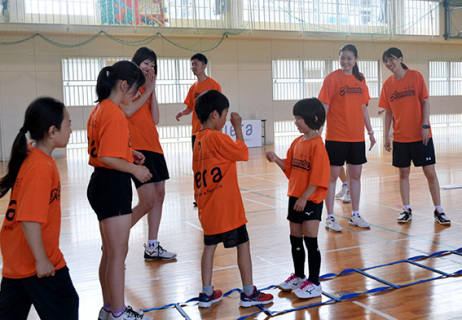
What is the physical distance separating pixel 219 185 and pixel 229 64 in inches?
482

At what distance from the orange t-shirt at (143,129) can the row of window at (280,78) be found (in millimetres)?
10318

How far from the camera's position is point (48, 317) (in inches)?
75.1

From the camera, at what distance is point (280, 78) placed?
51.3 ft

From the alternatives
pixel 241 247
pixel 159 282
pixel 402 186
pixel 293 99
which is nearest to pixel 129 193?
pixel 241 247

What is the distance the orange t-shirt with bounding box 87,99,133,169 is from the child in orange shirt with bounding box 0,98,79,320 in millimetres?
338

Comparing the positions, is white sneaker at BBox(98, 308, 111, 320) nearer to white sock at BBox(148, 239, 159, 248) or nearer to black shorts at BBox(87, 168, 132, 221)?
black shorts at BBox(87, 168, 132, 221)

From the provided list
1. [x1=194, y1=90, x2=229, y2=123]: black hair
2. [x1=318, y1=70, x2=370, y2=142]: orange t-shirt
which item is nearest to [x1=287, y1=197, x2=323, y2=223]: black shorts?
[x1=194, y1=90, x2=229, y2=123]: black hair

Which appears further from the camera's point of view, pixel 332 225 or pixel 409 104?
pixel 409 104

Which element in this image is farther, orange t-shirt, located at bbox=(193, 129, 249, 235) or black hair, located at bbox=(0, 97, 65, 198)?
orange t-shirt, located at bbox=(193, 129, 249, 235)

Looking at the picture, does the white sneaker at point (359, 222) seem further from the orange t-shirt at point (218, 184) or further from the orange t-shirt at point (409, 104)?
the orange t-shirt at point (218, 184)

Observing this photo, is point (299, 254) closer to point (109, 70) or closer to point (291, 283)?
point (291, 283)

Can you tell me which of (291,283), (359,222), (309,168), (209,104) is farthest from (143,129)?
(359,222)

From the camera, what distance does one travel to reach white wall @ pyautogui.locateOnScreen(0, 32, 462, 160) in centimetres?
1255

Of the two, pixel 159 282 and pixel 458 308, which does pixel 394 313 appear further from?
pixel 159 282
